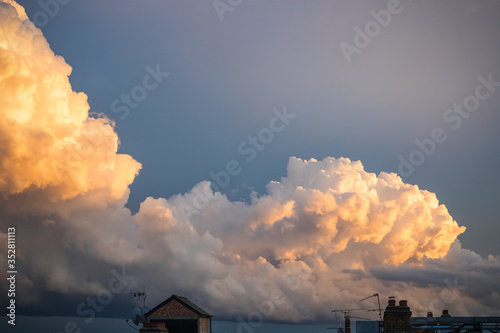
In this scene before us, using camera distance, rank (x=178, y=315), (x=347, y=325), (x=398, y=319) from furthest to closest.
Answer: (x=347, y=325)
(x=178, y=315)
(x=398, y=319)

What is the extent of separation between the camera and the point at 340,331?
51469mm

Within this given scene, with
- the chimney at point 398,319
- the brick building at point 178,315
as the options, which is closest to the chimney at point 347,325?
the brick building at point 178,315

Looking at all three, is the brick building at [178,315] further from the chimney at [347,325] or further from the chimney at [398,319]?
the chimney at [398,319]

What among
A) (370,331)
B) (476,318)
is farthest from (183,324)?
(476,318)

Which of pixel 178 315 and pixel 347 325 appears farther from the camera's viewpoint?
pixel 347 325

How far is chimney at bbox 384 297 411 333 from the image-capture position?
24.4 meters

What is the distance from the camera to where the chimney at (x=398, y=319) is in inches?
959

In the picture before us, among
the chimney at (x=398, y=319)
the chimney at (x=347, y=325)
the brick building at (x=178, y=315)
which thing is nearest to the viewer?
the chimney at (x=398, y=319)

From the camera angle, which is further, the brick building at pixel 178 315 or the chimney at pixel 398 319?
the brick building at pixel 178 315

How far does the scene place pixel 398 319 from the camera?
24.4 meters

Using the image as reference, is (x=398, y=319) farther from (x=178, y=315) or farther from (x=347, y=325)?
(x=347, y=325)

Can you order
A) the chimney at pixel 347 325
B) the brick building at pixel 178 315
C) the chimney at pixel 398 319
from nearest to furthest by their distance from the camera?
the chimney at pixel 398 319 < the brick building at pixel 178 315 < the chimney at pixel 347 325

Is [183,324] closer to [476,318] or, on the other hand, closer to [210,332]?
[210,332]

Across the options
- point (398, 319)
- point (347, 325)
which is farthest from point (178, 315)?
point (398, 319)
